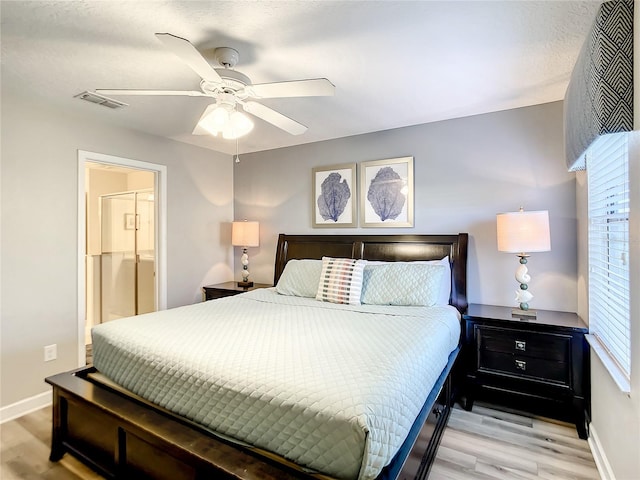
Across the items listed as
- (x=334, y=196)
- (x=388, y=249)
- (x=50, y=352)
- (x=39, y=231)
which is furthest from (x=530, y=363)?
(x=39, y=231)

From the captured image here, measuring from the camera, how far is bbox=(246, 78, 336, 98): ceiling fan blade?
184 cm

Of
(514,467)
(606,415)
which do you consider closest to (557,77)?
(606,415)

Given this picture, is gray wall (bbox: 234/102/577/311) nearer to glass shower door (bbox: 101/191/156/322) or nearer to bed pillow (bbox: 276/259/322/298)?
bed pillow (bbox: 276/259/322/298)

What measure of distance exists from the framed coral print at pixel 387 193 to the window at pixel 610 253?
1457 mm

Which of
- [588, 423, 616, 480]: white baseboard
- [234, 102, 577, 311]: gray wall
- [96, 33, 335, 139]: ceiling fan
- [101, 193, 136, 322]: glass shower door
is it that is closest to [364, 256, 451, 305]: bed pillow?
[234, 102, 577, 311]: gray wall

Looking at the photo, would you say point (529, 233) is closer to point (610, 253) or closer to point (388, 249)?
point (610, 253)

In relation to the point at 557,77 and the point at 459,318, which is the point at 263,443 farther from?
the point at 557,77

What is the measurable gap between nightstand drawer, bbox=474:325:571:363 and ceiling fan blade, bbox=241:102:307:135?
80.1 inches

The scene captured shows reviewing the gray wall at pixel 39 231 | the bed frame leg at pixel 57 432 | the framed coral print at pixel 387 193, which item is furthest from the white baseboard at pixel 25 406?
the framed coral print at pixel 387 193

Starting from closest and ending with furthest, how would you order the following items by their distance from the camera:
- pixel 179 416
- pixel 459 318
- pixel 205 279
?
1. pixel 179 416
2. pixel 459 318
3. pixel 205 279

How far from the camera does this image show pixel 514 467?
1976 millimetres

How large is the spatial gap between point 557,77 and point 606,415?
7.00 ft

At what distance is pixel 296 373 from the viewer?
1.42m

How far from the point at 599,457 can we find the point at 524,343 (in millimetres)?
722
